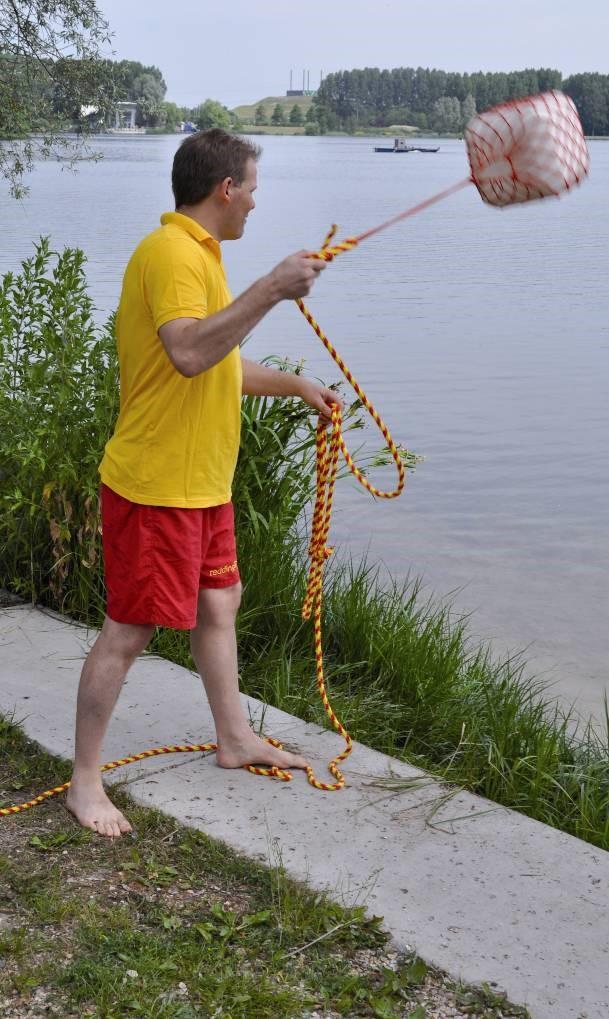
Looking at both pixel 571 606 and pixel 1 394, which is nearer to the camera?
pixel 1 394

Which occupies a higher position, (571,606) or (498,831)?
(498,831)

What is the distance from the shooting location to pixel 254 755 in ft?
12.7

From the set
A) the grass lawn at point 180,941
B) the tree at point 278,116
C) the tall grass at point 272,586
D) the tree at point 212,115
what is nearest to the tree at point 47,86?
the tall grass at point 272,586

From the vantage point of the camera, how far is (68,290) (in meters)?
5.49

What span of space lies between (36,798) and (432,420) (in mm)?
9773

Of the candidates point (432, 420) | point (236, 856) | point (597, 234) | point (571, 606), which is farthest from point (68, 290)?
point (597, 234)

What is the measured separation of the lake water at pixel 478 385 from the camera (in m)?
8.15

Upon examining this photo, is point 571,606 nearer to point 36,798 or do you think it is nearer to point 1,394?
point 1,394

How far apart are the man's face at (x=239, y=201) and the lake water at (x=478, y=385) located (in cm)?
373

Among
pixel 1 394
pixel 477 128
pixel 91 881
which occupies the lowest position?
pixel 91 881

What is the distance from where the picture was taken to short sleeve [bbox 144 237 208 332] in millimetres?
3199

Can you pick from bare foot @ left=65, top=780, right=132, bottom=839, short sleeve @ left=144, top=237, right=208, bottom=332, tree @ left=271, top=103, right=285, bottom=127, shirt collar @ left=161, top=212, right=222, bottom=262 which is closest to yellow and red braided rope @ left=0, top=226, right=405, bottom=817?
bare foot @ left=65, top=780, right=132, bottom=839

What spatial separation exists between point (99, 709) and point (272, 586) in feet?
5.88

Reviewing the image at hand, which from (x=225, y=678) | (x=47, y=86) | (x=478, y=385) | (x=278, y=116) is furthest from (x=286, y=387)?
(x=278, y=116)
